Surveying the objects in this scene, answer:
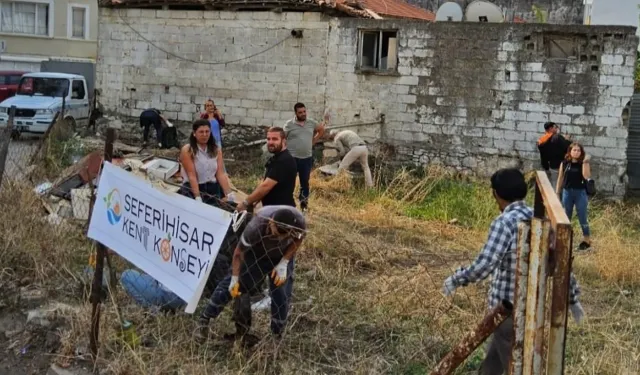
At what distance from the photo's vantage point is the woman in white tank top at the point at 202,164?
6.59 metres

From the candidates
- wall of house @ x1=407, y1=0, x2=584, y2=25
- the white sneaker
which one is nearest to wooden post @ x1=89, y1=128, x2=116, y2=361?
the white sneaker

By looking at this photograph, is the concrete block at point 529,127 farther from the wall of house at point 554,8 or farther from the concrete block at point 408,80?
the wall of house at point 554,8

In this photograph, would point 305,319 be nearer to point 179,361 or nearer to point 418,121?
point 179,361

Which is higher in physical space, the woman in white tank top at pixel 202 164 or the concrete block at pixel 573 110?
the concrete block at pixel 573 110

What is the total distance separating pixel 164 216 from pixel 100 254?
25.8 inches

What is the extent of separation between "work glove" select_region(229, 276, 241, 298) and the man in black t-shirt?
64 cm

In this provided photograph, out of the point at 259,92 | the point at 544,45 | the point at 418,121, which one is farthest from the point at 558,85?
the point at 259,92

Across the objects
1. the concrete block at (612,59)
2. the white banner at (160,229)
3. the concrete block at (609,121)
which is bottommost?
the white banner at (160,229)

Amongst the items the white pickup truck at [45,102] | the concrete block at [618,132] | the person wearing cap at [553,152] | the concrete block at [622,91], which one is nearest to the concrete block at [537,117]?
the concrete block at [618,132]

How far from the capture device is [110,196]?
187 inches

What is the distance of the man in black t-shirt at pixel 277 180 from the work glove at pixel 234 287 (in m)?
0.64

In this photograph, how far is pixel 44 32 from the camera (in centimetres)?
3153

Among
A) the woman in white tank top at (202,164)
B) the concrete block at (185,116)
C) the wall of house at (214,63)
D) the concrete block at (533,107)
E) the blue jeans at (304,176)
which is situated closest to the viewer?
the woman in white tank top at (202,164)

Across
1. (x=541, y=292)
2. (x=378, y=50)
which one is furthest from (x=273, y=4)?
(x=541, y=292)
